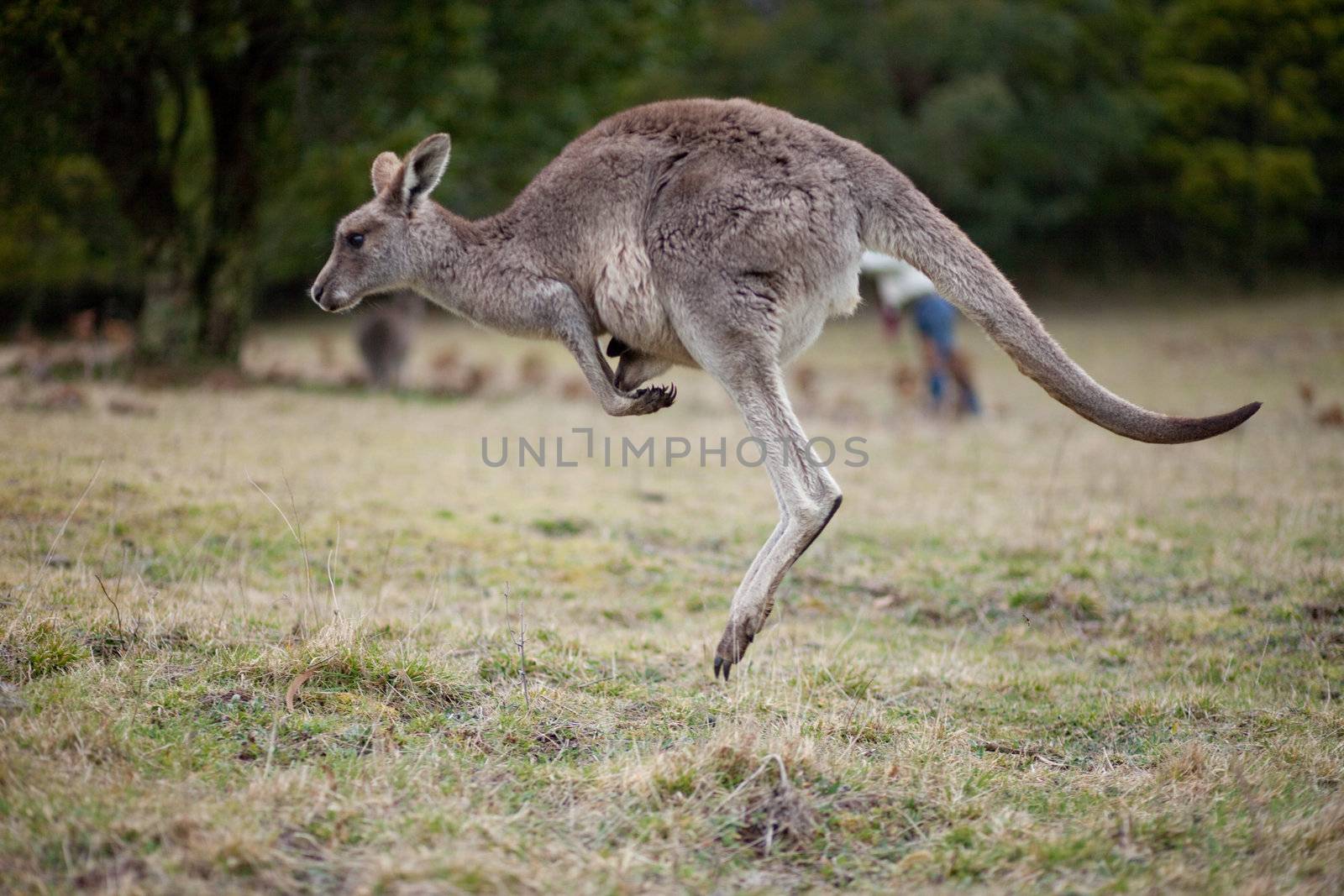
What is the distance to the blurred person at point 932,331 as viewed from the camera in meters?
11.7

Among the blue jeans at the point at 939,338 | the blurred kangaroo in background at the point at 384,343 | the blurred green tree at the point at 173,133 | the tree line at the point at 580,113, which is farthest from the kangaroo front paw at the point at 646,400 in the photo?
the blurred kangaroo in background at the point at 384,343

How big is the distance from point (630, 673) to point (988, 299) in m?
2.09

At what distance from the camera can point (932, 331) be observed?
473 inches

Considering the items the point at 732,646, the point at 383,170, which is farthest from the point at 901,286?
the point at 732,646

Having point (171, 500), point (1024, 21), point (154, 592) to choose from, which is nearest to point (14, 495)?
point (171, 500)

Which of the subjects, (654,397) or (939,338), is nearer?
(654,397)

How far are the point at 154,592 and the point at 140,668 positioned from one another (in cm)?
107

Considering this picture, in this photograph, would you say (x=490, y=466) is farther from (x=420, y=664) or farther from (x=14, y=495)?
(x=420, y=664)

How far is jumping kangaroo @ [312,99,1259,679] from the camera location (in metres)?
4.33

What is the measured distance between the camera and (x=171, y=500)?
6.58 metres

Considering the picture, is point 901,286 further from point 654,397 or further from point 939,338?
point 654,397

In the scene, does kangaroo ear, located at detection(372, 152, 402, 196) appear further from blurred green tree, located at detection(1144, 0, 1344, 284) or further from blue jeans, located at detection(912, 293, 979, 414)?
blurred green tree, located at detection(1144, 0, 1344, 284)

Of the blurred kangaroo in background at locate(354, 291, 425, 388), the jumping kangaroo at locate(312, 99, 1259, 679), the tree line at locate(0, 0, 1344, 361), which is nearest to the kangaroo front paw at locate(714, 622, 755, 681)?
the jumping kangaroo at locate(312, 99, 1259, 679)

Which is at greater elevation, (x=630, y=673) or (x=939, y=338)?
(x=939, y=338)
